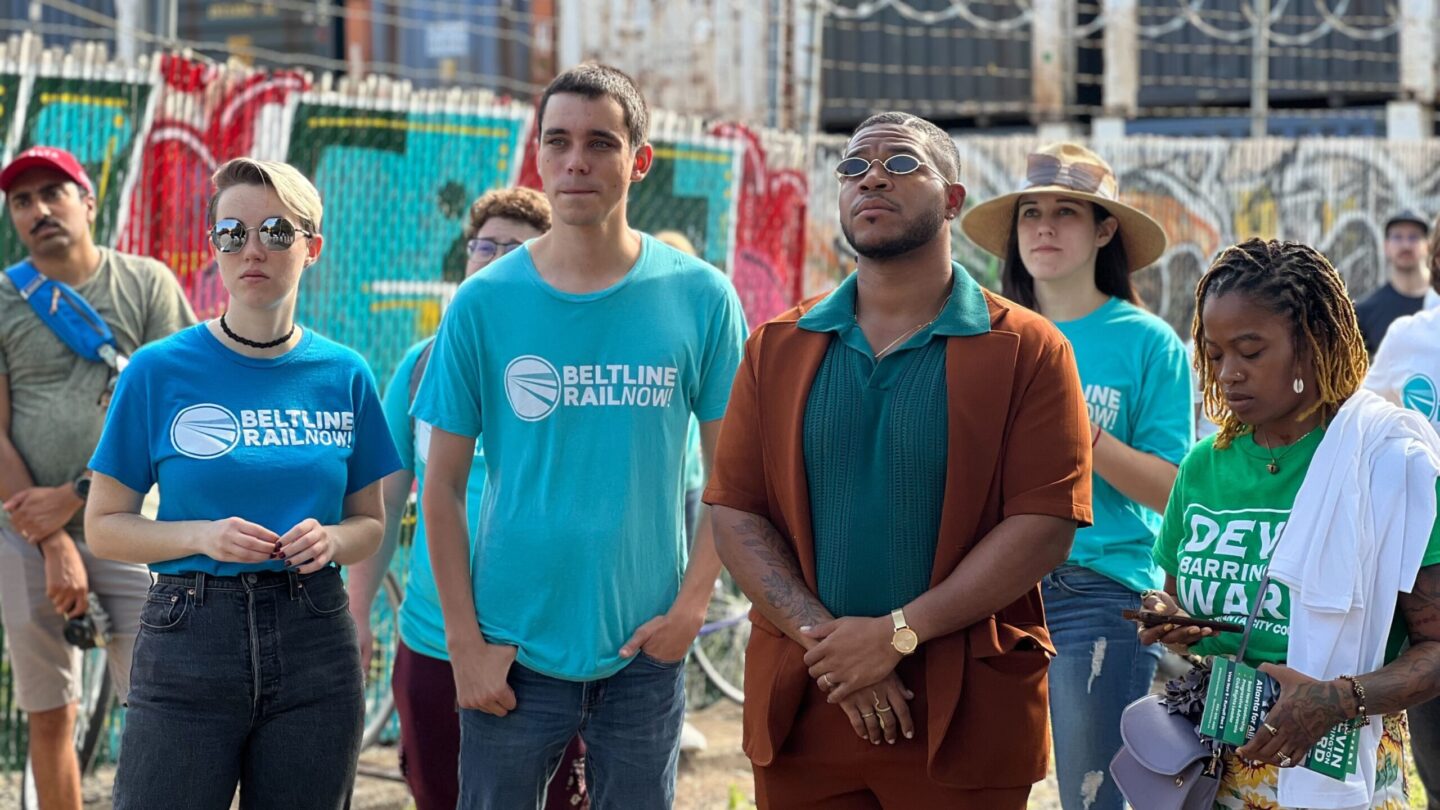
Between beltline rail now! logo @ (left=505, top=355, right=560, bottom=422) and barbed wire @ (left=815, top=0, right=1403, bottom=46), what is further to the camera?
barbed wire @ (left=815, top=0, right=1403, bottom=46)

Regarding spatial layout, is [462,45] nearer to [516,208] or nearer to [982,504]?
[516,208]

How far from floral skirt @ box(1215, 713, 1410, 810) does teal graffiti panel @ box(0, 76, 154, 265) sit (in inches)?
189

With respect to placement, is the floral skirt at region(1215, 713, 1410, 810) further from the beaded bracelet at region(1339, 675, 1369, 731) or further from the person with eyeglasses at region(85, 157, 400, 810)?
the person with eyeglasses at region(85, 157, 400, 810)

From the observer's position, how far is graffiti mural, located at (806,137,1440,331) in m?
11.5

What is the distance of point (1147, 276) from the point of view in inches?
448

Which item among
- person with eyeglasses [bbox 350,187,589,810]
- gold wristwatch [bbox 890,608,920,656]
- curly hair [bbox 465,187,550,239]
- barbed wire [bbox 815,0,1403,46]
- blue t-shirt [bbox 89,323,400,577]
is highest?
barbed wire [bbox 815,0,1403,46]

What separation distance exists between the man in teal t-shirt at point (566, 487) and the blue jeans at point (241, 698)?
0.95ft

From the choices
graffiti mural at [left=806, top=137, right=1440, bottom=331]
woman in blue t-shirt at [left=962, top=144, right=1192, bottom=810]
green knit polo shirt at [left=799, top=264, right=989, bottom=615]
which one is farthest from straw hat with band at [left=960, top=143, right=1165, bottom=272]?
graffiti mural at [left=806, top=137, right=1440, bottom=331]

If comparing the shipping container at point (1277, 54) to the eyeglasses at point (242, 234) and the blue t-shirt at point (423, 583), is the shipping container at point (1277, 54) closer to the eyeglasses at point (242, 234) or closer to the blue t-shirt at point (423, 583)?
the blue t-shirt at point (423, 583)

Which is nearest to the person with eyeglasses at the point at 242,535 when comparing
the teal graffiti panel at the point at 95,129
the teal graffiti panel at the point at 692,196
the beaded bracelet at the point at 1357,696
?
the beaded bracelet at the point at 1357,696

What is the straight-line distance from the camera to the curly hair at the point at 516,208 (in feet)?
15.6

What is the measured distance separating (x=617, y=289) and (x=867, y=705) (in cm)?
114

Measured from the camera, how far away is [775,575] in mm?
3086

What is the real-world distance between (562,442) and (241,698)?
87 centimetres
